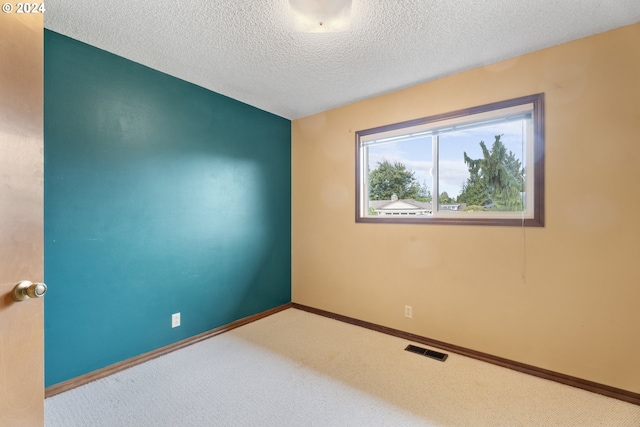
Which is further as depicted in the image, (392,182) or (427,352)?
(392,182)

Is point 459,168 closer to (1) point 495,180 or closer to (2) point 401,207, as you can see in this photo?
(1) point 495,180

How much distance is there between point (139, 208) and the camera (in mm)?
2273

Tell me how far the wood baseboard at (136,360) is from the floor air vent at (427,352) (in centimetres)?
164

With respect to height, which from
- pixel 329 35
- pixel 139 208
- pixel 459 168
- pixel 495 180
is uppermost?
pixel 329 35

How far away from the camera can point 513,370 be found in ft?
7.05

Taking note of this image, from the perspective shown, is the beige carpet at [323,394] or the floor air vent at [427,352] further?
the floor air vent at [427,352]

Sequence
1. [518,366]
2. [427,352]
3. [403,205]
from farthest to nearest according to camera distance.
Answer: [403,205], [427,352], [518,366]

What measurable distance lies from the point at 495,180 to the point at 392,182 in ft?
3.07

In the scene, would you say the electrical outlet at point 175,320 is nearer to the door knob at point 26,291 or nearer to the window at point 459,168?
the door knob at point 26,291

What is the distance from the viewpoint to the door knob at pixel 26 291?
0.87 meters

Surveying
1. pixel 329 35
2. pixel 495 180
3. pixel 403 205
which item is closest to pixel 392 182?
pixel 403 205

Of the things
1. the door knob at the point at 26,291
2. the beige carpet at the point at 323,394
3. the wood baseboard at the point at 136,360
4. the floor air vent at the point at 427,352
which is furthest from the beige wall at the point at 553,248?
the door knob at the point at 26,291

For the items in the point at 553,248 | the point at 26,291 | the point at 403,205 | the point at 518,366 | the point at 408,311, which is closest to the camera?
the point at 26,291

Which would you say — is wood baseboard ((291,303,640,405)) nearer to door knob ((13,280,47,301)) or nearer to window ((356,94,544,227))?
window ((356,94,544,227))
